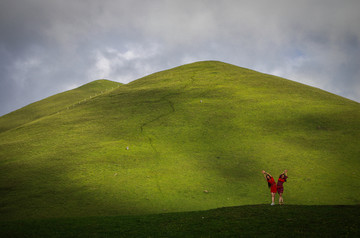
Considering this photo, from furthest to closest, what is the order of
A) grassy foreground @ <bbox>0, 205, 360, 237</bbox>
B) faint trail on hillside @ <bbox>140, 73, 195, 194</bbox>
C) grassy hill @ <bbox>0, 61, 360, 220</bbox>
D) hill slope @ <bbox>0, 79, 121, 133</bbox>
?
hill slope @ <bbox>0, 79, 121, 133</bbox> < faint trail on hillside @ <bbox>140, 73, 195, 194</bbox> < grassy hill @ <bbox>0, 61, 360, 220</bbox> < grassy foreground @ <bbox>0, 205, 360, 237</bbox>

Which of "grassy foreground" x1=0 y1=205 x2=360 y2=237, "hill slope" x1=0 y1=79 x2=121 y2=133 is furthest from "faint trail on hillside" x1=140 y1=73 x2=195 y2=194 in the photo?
"hill slope" x1=0 y1=79 x2=121 y2=133

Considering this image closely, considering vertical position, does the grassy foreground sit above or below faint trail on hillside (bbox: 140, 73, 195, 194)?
below

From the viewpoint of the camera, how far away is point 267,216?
16469mm

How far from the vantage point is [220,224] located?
1591 cm

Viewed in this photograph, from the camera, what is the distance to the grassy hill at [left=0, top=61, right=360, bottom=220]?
27.7 meters

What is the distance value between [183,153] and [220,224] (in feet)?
72.9

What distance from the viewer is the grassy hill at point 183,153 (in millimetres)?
27734

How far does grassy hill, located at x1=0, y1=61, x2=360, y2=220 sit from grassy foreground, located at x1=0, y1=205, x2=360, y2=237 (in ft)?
23.0

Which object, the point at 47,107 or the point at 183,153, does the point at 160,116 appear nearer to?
the point at 183,153

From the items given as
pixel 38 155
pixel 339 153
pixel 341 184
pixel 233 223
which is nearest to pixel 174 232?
pixel 233 223

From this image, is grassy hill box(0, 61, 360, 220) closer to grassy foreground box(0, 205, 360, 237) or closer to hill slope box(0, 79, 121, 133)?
grassy foreground box(0, 205, 360, 237)

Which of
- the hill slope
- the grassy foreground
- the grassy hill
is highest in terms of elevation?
the hill slope

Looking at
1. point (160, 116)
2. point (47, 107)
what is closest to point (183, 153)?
point (160, 116)

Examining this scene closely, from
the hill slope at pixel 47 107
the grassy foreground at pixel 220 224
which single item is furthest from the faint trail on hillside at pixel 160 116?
the hill slope at pixel 47 107
